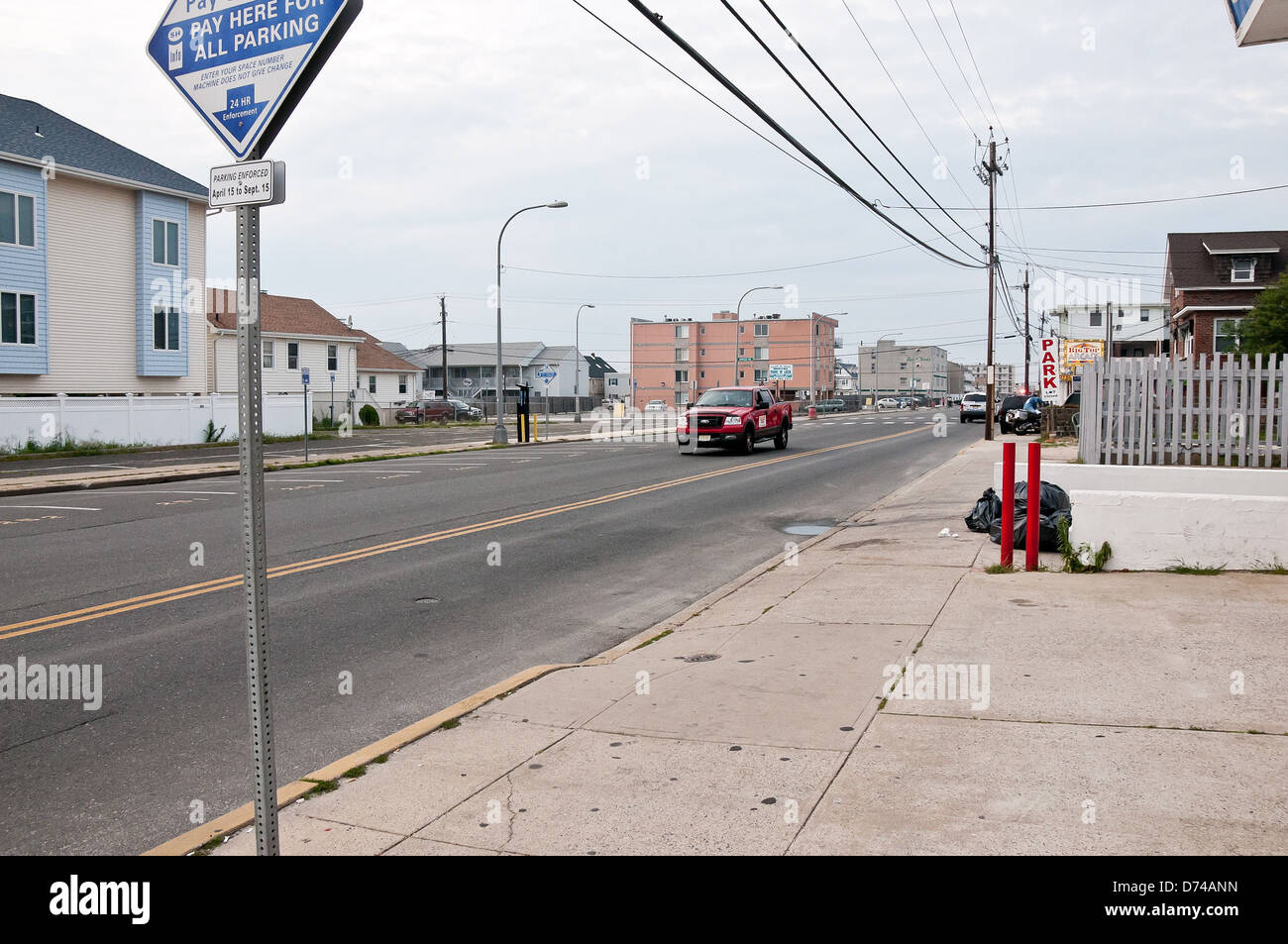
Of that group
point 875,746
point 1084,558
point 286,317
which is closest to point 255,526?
point 875,746

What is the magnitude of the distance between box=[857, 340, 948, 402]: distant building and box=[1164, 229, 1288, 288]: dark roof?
393 feet

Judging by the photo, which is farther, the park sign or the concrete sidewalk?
the concrete sidewalk

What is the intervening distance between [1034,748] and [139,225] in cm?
3912

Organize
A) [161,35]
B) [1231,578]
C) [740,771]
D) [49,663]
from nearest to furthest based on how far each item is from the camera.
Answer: [161,35] → [740,771] → [49,663] → [1231,578]

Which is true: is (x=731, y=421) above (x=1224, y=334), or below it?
below

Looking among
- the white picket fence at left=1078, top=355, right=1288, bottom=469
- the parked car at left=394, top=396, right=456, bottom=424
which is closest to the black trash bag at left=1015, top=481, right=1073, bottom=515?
the white picket fence at left=1078, top=355, right=1288, bottom=469

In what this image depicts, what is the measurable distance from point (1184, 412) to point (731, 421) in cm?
1916

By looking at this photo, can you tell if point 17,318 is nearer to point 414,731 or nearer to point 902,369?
point 414,731

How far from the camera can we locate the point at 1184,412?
10.5 meters

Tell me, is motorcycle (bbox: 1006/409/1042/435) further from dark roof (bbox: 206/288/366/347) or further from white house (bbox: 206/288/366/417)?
dark roof (bbox: 206/288/366/347)

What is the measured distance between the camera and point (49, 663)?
7148 millimetres

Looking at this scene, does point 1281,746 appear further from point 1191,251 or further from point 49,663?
point 1191,251

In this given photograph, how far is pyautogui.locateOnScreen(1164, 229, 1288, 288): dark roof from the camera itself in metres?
52.8
